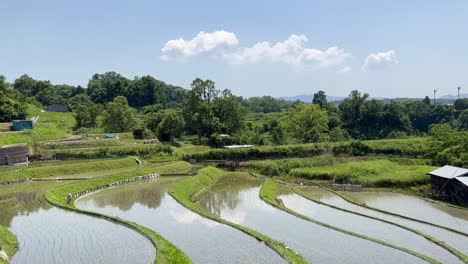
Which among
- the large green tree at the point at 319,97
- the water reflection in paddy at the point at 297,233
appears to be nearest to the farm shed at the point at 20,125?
the water reflection in paddy at the point at 297,233

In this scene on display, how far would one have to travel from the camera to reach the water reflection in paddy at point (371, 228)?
19.3 meters

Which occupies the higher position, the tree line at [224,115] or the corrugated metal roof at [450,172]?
the tree line at [224,115]

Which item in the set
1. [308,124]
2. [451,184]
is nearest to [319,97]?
[308,124]

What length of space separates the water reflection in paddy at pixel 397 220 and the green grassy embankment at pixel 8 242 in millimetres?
20555

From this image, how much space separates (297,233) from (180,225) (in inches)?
255

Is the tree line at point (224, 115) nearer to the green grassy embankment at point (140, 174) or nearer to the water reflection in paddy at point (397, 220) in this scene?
the green grassy embankment at point (140, 174)

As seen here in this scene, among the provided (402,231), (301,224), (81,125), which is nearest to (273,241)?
(301,224)

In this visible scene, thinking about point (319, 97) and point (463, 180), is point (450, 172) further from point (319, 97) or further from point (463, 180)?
point (319, 97)

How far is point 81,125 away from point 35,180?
155 feet

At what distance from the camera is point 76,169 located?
40906 millimetres

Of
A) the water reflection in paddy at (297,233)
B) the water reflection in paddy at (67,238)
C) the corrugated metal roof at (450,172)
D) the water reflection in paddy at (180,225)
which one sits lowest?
the water reflection in paddy at (297,233)

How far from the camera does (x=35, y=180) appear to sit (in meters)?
36.5

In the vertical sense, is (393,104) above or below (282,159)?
above

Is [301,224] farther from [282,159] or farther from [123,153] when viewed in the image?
[123,153]
